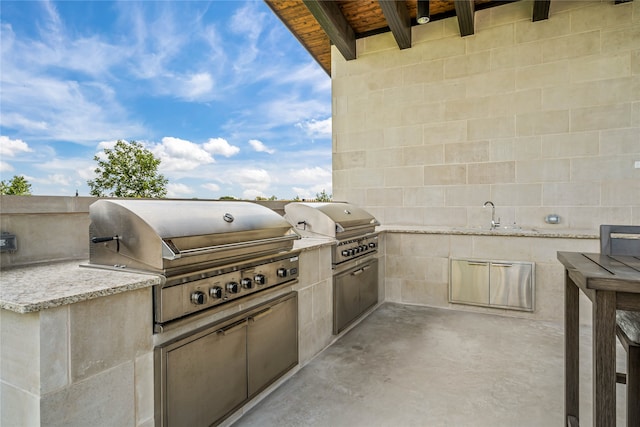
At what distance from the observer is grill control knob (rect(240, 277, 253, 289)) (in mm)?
1824

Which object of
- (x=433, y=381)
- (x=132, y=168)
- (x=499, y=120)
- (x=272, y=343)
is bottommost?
(x=433, y=381)

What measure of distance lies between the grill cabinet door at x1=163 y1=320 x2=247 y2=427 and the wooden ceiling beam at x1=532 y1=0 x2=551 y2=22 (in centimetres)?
459

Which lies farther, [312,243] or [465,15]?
[465,15]

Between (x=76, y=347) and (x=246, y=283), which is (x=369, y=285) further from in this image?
(x=76, y=347)

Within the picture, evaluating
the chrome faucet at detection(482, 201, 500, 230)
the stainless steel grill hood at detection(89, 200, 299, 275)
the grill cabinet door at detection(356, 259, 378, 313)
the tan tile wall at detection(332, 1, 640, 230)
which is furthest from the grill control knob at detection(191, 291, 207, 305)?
the chrome faucet at detection(482, 201, 500, 230)

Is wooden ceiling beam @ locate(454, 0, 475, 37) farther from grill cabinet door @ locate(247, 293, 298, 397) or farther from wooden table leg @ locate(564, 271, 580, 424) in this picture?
grill cabinet door @ locate(247, 293, 298, 397)

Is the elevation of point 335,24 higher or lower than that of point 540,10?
higher

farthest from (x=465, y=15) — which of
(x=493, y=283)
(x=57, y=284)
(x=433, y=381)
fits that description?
(x=57, y=284)

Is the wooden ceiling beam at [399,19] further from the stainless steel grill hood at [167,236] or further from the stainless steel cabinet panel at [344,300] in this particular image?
the stainless steel grill hood at [167,236]

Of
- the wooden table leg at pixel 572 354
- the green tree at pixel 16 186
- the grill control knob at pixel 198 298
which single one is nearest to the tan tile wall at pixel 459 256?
the wooden table leg at pixel 572 354

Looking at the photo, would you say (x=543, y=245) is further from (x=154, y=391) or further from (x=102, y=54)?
(x=102, y=54)

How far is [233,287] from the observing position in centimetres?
174

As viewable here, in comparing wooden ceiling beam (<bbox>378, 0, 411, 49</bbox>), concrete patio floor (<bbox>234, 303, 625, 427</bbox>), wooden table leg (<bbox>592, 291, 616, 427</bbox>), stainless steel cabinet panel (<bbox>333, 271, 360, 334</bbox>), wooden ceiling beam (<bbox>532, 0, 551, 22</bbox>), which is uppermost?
wooden ceiling beam (<bbox>378, 0, 411, 49</bbox>)

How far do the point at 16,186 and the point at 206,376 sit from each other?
142 centimetres
